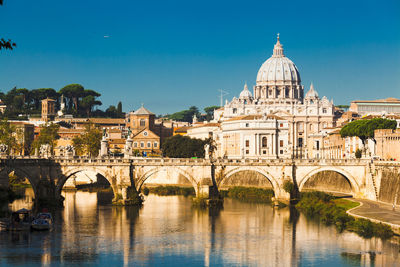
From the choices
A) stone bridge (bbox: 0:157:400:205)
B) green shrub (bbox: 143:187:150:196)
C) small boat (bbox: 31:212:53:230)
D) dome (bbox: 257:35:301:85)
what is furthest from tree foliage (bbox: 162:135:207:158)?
small boat (bbox: 31:212:53:230)

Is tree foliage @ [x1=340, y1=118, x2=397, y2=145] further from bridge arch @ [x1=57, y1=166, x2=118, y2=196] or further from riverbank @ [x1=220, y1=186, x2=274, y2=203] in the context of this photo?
bridge arch @ [x1=57, y1=166, x2=118, y2=196]

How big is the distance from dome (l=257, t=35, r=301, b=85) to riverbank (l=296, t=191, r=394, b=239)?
99.9 m

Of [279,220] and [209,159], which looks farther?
[209,159]

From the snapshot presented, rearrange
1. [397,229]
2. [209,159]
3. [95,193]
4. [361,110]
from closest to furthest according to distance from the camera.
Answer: [397,229] → [209,159] → [95,193] → [361,110]

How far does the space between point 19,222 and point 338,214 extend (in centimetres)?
2355

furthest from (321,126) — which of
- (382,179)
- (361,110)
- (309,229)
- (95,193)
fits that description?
(309,229)

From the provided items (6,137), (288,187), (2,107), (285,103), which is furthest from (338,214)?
(2,107)

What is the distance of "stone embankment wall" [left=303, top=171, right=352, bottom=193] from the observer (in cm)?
7289

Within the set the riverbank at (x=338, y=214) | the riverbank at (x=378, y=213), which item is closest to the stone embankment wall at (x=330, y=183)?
the riverbank at (x=338, y=214)

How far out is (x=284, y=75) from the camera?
552 feet

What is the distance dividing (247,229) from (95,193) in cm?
3116

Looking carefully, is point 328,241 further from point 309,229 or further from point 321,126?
point 321,126

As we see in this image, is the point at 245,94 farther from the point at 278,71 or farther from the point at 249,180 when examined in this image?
the point at 249,180

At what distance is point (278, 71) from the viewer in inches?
6634
